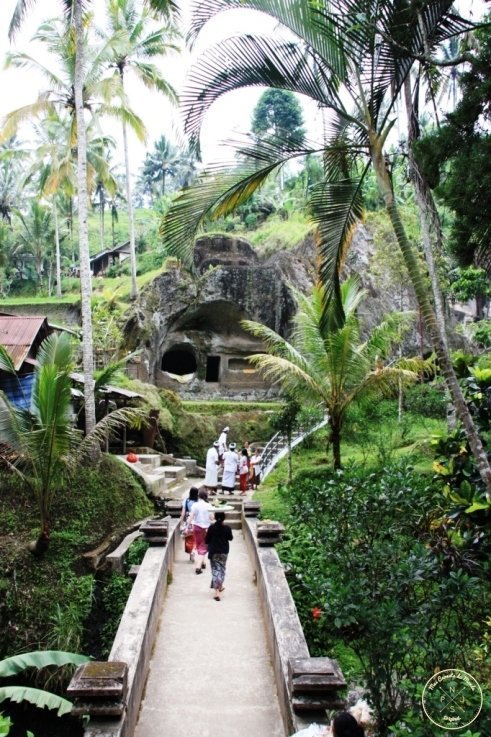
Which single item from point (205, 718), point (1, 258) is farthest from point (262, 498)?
point (1, 258)

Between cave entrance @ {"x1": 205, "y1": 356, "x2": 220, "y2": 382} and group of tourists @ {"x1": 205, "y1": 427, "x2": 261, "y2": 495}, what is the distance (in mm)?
12249

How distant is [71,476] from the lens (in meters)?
11.9

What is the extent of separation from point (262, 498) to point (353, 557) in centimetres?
943

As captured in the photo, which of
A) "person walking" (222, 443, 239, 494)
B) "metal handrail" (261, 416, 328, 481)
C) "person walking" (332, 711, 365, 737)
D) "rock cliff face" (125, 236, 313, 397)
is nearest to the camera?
"person walking" (332, 711, 365, 737)

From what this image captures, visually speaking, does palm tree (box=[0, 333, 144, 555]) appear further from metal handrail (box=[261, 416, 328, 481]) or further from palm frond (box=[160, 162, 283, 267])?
metal handrail (box=[261, 416, 328, 481])

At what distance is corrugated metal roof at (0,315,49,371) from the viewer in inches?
551

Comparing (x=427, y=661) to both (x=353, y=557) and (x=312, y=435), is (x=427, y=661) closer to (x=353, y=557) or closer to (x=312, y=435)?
(x=353, y=557)

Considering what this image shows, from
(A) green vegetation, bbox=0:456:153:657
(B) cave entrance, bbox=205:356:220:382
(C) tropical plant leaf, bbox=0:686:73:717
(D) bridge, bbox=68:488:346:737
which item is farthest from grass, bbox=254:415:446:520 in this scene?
(B) cave entrance, bbox=205:356:220:382

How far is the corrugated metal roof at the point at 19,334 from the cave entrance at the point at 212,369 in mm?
13577

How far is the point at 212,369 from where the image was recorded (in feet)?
94.7

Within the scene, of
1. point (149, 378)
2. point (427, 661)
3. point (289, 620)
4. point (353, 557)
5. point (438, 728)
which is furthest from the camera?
point (149, 378)

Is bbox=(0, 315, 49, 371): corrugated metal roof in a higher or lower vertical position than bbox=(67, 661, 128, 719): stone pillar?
higher

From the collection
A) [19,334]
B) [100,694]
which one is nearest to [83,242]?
[19,334]

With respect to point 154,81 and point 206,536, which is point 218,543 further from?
point 154,81
